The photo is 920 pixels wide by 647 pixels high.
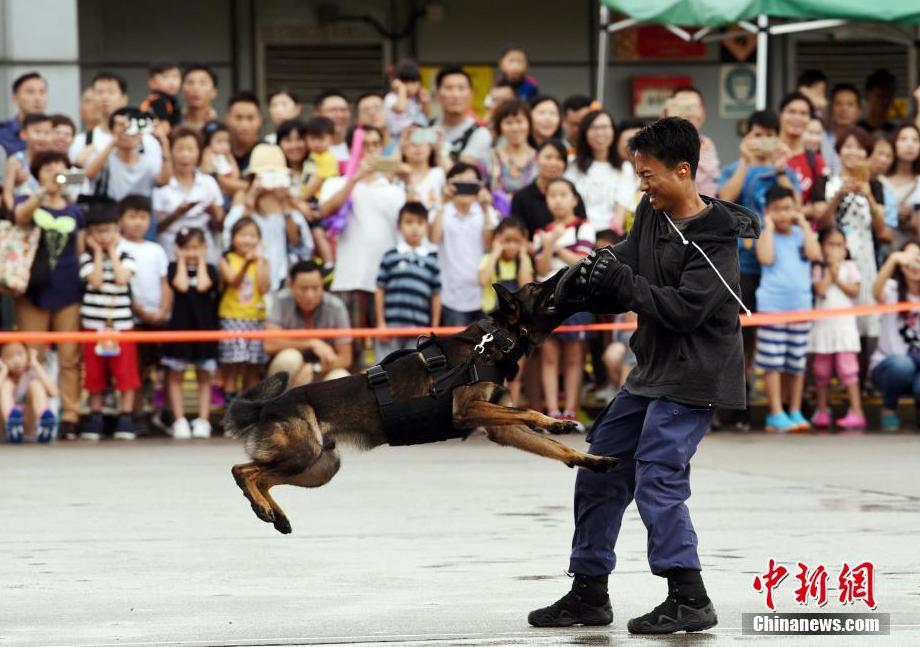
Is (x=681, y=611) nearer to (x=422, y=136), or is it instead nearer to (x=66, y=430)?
(x=422, y=136)

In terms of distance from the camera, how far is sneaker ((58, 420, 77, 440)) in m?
12.5

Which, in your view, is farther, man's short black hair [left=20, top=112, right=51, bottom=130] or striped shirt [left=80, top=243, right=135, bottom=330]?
man's short black hair [left=20, top=112, right=51, bottom=130]

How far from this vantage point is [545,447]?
6.02m

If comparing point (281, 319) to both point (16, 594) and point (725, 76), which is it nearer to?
point (16, 594)

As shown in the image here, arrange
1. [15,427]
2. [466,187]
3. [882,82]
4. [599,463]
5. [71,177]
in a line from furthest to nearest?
[882,82] < [466,187] < [15,427] < [71,177] < [599,463]

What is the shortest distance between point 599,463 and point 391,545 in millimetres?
2098

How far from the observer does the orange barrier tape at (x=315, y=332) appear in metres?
12.1

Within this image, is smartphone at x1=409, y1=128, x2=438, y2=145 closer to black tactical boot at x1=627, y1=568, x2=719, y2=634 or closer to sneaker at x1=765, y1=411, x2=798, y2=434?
sneaker at x1=765, y1=411, x2=798, y2=434

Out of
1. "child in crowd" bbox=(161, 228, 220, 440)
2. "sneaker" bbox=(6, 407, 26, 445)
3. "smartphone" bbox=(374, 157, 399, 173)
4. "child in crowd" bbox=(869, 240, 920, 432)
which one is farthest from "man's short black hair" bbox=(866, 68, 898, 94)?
"sneaker" bbox=(6, 407, 26, 445)

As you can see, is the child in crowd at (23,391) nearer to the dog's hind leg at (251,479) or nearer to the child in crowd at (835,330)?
the child in crowd at (835,330)

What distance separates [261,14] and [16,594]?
40.5ft

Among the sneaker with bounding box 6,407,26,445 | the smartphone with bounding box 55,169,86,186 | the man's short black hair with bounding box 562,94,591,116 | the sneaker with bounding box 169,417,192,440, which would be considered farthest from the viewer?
the man's short black hair with bounding box 562,94,591,116

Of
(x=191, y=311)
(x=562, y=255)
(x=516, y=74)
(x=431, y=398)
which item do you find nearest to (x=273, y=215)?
(x=191, y=311)

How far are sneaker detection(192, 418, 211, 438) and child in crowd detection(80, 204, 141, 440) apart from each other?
0.52 m
